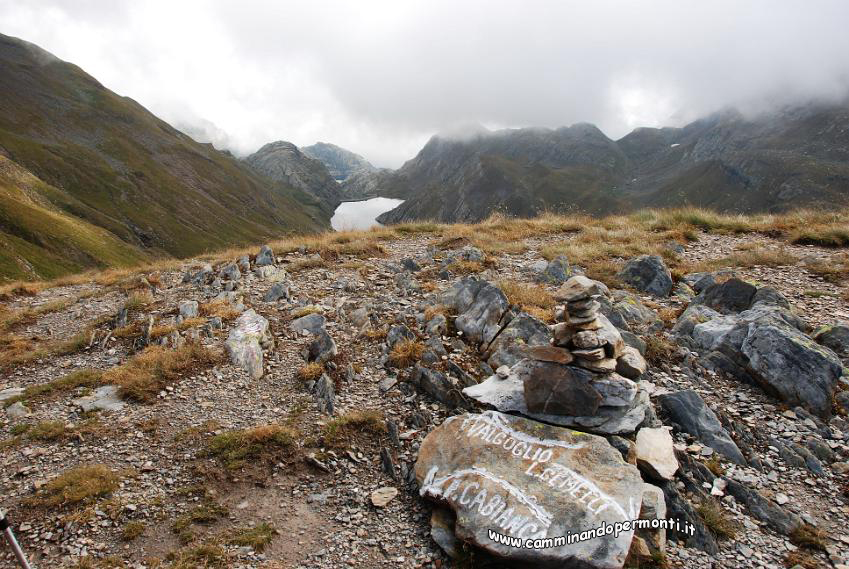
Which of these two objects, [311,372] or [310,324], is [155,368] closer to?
[311,372]

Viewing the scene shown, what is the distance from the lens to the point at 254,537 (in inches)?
249

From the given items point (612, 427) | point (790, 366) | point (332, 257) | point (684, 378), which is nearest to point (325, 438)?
point (612, 427)

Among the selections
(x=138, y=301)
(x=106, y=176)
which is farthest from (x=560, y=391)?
(x=106, y=176)

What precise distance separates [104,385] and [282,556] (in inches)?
288

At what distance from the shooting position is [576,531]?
5.67 meters

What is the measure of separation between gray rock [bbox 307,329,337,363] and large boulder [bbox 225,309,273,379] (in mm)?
1312

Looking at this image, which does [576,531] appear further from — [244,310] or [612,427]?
[244,310]

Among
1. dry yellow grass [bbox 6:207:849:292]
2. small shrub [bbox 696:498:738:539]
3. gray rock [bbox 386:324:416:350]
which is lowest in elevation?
small shrub [bbox 696:498:738:539]

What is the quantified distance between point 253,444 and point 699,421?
8831mm

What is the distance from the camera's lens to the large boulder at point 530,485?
5570 millimetres

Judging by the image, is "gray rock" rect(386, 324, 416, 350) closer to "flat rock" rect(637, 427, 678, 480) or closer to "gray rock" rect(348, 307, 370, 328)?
"gray rock" rect(348, 307, 370, 328)

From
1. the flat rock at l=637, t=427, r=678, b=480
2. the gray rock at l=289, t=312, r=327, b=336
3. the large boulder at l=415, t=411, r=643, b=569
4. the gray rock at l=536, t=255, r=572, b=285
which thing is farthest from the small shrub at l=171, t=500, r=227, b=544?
the gray rock at l=536, t=255, r=572, b=285

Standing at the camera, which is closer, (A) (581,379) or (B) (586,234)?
(A) (581,379)

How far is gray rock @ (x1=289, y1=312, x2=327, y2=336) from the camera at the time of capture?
1245 cm
